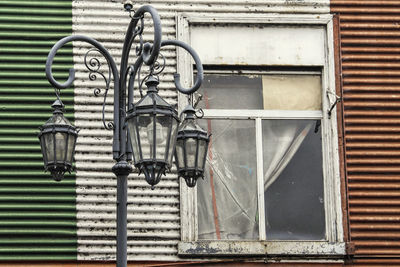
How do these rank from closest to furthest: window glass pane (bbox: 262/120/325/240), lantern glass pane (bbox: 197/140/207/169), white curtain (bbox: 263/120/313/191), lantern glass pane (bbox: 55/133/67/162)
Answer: lantern glass pane (bbox: 197/140/207/169) → lantern glass pane (bbox: 55/133/67/162) → window glass pane (bbox: 262/120/325/240) → white curtain (bbox: 263/120/313/191)

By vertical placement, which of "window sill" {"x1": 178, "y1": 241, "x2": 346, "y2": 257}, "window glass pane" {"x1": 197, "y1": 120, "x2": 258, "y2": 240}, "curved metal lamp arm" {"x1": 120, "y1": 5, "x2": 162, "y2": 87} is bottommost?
"window sill" {"x1": 178, "y1": 241, "x2": 346, "y2": 257}

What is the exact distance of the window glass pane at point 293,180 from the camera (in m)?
10.0

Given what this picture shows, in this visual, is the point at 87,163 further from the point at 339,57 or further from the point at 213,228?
the point at 339,57

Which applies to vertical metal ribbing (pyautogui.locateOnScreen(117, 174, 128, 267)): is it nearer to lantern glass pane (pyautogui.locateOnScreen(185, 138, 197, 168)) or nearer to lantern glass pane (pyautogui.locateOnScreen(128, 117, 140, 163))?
lantern glass pane (pyautogui.locateOnScreen(185, 138, 197, 168))

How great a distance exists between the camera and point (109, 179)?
9.88m

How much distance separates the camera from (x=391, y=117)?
1029 cm

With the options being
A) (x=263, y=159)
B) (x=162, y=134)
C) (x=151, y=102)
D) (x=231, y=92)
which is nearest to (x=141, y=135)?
(x=162, y=134)

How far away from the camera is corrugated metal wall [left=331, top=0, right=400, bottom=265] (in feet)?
32.6

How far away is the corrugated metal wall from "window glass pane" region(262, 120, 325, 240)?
1.28 feet

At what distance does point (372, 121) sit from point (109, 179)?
3208 millimetres

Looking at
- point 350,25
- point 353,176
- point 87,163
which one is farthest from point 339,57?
point 87,163

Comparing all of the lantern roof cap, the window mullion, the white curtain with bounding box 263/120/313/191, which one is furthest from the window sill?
the lantern roof cap

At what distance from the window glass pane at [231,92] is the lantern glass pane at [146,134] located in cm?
357

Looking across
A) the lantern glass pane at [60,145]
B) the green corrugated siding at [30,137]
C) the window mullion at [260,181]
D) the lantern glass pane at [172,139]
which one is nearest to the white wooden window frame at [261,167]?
the window mullion at [260,181]
